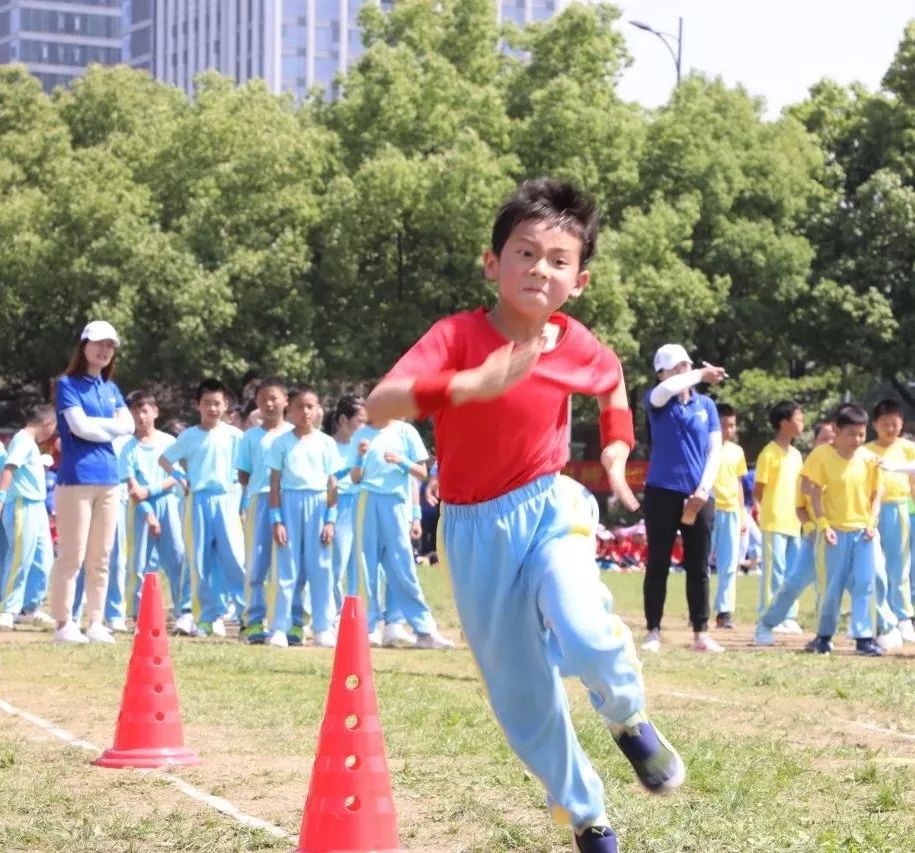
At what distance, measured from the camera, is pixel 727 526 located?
18.1m

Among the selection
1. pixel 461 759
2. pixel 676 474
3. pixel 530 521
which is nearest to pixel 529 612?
pixel 530 521

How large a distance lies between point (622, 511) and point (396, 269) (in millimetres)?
7145

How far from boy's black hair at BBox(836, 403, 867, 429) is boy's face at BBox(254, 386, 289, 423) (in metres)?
4.17

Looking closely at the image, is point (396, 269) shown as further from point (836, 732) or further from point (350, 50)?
point (350, 50)

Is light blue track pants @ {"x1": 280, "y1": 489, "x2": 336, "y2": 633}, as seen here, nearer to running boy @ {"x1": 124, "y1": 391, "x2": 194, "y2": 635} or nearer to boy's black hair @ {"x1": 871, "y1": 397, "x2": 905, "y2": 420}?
running boy @ {"x1": 124, "y1": 391, "x2": 194, "y2": 635}

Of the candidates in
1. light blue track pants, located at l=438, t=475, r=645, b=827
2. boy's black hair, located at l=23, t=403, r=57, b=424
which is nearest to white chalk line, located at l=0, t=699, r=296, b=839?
light blue track pants, located at l=438, t=475, r=645, b=827

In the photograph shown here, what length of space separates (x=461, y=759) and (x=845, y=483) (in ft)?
23.9

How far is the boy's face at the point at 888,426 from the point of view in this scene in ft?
50.8

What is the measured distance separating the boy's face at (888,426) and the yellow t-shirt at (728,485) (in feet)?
8.07

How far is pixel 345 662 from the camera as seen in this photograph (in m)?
6.42

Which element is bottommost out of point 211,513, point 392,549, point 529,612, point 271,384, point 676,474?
point 392,549

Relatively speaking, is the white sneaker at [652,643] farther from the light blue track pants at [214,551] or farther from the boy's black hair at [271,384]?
the light blue track pants at [214,551]

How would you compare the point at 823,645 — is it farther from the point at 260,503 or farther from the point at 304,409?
the point at 260,503

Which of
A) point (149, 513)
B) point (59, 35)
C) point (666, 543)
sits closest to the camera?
point (666, 543)
